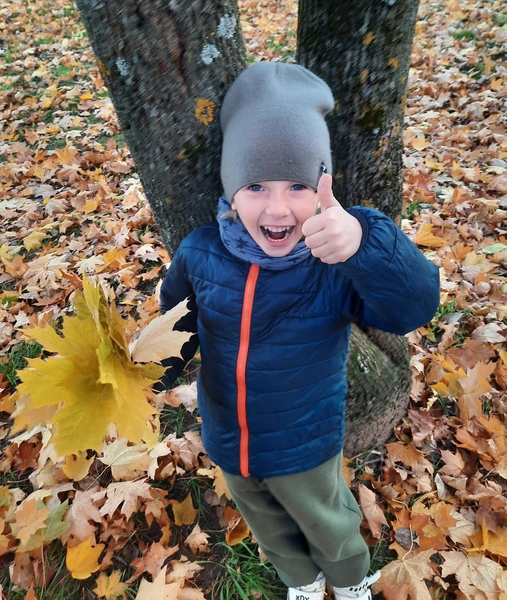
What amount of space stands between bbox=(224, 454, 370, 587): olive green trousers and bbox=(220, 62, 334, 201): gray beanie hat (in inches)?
39.9

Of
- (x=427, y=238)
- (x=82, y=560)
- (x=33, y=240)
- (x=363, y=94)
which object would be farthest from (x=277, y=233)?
(x=33, y=240)

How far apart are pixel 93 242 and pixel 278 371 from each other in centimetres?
264

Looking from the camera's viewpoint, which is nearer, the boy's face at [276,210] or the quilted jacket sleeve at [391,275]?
the quilted jacket sleeve at [391,275]

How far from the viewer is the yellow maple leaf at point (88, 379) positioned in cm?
104

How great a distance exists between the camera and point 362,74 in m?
1.44

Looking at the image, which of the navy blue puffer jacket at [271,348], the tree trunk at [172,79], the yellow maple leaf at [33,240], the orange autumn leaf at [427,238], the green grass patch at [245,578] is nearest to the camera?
the tree trunk at [172,79]

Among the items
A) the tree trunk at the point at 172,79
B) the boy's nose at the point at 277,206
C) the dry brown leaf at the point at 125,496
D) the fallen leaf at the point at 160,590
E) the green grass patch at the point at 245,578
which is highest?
the tree trunk at the point at 172,79

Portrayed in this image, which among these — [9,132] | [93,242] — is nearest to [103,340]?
[93,242]

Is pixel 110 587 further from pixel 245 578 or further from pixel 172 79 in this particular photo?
pixel 172 79

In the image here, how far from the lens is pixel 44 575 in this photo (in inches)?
74.2

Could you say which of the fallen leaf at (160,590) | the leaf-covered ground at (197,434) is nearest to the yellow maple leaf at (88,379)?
the leaf-covered ground at (197,434)

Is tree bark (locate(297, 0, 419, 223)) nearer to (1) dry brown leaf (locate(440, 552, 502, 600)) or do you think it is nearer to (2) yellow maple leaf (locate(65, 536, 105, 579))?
(1) dry brown leaf (locate(440, 552, 502, 600))

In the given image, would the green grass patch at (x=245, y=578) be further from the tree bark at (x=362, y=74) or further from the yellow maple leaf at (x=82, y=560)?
the tree bark at (x=362, y=74)

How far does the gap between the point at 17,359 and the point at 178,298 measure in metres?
1.79
